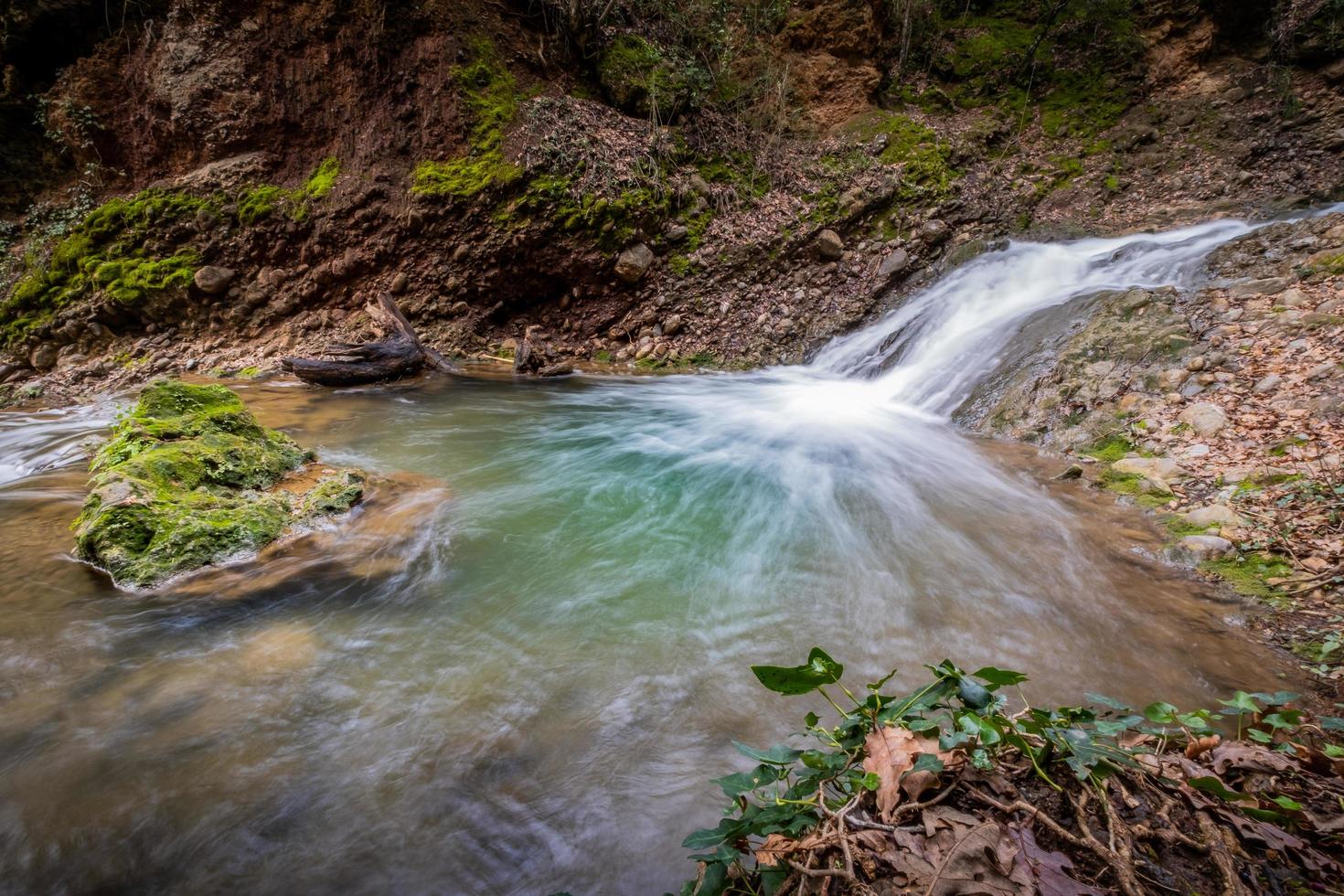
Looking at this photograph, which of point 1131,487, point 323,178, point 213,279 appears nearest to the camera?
point 1131,487

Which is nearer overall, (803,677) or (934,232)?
(803,677)

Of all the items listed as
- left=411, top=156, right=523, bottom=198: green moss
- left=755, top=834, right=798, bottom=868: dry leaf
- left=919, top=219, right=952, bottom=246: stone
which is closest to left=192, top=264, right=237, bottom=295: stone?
left=411, top=156, right=523, bottom=198: green moss

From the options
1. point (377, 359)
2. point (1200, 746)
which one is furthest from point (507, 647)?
point (377, 359)

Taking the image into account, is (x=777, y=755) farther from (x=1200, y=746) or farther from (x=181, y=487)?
(x=181, y=487)

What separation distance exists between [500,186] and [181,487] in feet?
20.6

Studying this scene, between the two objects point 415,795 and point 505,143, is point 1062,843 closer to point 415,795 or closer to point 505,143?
point 415,795

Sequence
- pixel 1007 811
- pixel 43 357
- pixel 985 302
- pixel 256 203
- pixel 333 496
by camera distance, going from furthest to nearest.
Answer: pixel 256 203 → pixel 43 357 → pixel 985 302 → pixel 333 496 → pixel 1007 811

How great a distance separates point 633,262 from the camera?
329 inches

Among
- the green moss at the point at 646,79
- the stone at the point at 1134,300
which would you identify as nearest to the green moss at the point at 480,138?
the green moss at the point at 646,79

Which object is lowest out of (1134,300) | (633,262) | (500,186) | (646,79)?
(1134,300)

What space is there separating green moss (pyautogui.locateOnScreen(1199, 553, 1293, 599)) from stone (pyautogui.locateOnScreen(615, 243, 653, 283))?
7327 millimetres

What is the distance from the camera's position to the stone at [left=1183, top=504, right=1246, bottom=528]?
10.5 feet

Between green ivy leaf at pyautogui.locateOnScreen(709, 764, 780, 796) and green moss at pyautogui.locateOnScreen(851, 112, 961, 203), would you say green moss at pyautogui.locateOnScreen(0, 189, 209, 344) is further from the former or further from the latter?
Result: green moss at pyautogui.locateOnScreen(851, 112, 961, 203)

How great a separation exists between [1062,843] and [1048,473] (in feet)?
13.3
